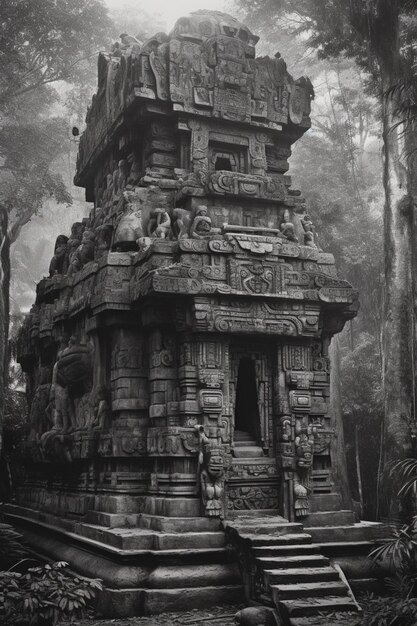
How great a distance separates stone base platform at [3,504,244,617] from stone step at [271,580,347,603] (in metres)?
1.05

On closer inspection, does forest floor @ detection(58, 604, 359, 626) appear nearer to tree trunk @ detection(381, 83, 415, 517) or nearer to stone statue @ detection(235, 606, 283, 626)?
stone statue @ detection(235, 606, 283, 626)

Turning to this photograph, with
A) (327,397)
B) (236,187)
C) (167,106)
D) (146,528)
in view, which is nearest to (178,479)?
(146,528)

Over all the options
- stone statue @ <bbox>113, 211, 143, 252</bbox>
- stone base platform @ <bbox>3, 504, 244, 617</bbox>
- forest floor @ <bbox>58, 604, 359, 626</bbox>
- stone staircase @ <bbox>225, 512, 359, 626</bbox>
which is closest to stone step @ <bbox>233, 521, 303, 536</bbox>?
stone staircase @ <bbox>225, 512, 359, 626</bbox>

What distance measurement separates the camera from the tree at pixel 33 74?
74.8ft

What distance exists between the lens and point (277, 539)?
9.08m

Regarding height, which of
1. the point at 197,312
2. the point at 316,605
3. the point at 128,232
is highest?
the point at 128,232

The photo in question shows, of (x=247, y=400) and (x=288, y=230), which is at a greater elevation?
(x=288, y=230)

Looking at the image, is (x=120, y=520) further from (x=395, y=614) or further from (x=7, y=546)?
(x=395, y=614)

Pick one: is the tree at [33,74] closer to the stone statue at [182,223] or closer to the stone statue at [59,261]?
the stone statue at [59,261]

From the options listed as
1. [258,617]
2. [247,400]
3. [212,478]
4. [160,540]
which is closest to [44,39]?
[247,400]

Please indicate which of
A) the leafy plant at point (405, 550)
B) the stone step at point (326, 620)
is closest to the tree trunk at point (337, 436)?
the leafy plant at point (405, 550)

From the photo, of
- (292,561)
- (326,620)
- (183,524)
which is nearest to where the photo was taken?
(326,620)

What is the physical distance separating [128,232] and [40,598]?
6000 millimetres

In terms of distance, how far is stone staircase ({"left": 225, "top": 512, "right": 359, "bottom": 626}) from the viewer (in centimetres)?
800
